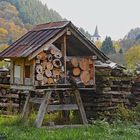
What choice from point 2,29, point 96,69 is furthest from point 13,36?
point 96,69

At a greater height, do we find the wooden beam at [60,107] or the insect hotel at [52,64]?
the insect hotel at [52,64]

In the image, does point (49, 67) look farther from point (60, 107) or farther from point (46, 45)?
point (60, 107)

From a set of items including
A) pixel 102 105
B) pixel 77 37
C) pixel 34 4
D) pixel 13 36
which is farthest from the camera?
pixel 34 4

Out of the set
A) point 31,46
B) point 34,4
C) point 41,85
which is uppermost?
point 34,4

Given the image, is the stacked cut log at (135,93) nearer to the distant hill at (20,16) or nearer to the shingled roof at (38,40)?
the shingled roof at (38,40)

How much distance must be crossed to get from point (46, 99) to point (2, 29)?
88.9 m

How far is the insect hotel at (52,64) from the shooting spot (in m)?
13.9

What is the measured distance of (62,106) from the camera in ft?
48.1

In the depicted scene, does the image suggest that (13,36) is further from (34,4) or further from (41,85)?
(41,85)

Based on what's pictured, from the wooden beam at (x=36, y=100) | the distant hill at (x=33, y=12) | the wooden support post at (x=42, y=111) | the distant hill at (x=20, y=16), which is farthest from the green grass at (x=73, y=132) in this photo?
the distant hill at (x=33, y=12)

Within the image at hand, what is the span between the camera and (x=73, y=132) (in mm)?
12703

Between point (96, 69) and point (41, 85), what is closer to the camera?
point (41, 85)

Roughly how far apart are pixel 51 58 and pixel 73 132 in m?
2.69

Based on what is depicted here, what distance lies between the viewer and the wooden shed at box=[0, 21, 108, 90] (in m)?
13.9
